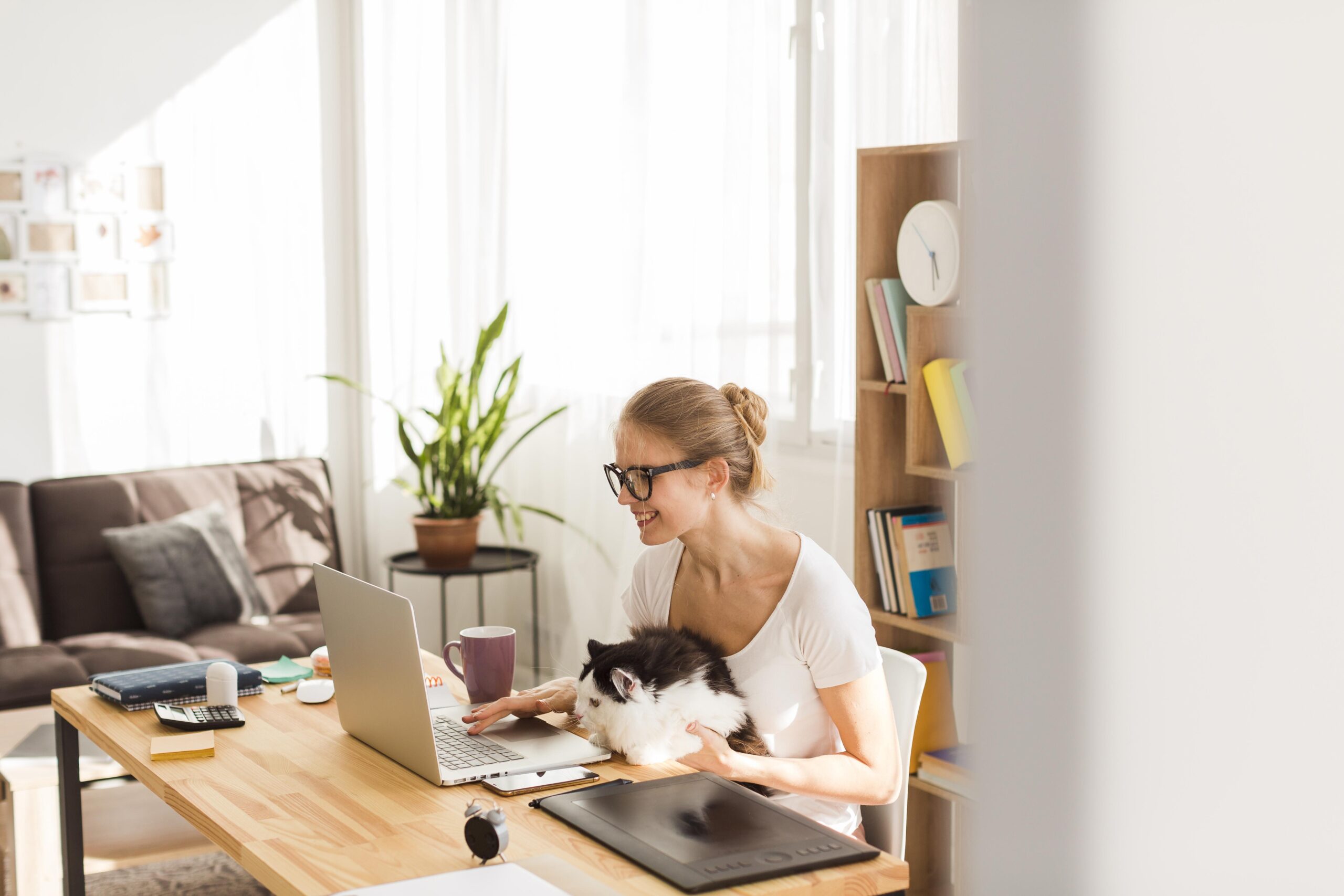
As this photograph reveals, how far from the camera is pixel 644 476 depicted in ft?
6.01

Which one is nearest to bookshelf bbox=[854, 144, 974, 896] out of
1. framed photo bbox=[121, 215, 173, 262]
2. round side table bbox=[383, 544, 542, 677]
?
round side table bbox=[383, 544, 542, 677]

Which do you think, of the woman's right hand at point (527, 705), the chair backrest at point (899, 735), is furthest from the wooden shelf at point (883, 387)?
the woman's right hand at point (527, 705)

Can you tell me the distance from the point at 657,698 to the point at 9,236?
3510 millimetres

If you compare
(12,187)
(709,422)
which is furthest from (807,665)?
(12,187)

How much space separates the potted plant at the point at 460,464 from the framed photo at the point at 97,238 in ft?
3.36

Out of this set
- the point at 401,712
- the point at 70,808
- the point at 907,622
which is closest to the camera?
the point at 401,712

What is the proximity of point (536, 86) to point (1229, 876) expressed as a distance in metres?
3.99

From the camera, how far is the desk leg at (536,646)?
161 inches

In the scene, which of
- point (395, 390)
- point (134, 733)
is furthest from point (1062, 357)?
point (395, 390)

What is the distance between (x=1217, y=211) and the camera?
20 centimetres

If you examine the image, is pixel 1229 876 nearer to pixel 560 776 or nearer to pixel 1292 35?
pixel 1292 35

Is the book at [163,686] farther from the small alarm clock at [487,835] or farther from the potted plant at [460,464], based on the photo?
the potted plant at [460,464]

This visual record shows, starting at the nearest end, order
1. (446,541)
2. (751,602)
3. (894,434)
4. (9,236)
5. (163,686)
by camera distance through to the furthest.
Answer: (751,602) → (163,686) → (894,434) → (446,541) → (9,236)

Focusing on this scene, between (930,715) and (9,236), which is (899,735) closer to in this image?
(930,715)
